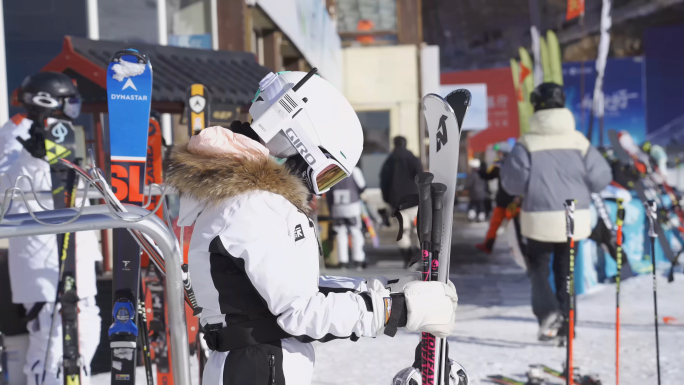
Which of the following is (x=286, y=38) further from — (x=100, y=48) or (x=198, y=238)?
(x=198, y=238)

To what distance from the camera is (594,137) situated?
25.3 m

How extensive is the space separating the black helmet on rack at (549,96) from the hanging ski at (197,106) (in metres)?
2.58

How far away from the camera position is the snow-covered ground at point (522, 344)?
4.82 metres

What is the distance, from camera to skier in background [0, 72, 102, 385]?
3785 millimetres

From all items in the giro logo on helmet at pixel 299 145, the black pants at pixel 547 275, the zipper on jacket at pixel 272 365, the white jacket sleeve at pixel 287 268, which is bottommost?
the black pants at pixel 547 275

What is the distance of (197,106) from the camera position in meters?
4.53

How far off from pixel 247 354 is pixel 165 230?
17.0 inches

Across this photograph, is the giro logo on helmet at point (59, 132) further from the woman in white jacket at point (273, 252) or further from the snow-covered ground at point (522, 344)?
the woman in white jacket at point (273, 252)

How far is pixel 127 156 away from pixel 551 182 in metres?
3.38

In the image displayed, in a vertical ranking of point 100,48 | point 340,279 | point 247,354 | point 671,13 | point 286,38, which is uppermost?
point 671,13

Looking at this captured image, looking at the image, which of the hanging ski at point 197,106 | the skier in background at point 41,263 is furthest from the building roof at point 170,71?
the skier in background at point 41,263

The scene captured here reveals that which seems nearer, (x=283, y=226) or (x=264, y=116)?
(x=283, y=226)

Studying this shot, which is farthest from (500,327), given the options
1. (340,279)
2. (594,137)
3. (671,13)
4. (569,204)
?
(671,13)

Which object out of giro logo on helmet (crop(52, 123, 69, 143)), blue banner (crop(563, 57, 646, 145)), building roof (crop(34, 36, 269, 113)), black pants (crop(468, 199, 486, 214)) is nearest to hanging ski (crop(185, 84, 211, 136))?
giro logo on helmet (crop(52, 123, 69, 143))
